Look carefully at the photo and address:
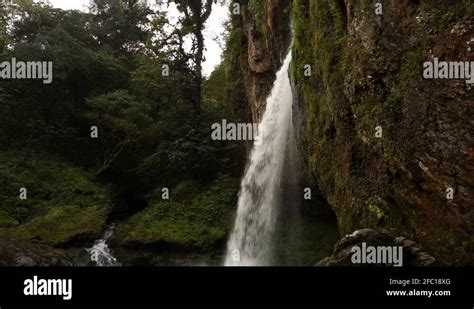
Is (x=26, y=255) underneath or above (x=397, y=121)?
underneath

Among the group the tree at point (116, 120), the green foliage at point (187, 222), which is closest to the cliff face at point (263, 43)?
the green foliage at point (187, 222)

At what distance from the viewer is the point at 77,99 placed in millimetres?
21531

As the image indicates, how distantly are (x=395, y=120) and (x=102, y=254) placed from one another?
10837 mm

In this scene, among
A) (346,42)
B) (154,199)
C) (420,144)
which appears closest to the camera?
(420,144)

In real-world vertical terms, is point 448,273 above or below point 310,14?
below

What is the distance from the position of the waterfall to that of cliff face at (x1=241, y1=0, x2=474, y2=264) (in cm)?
750

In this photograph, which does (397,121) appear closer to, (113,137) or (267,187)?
(267,187)

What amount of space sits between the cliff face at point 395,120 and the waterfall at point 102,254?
7502mm

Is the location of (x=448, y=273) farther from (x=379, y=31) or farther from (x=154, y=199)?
(x=154, y=199)

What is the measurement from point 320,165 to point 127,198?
1211cm

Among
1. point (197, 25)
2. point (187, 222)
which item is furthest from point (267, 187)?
point (197, 25)

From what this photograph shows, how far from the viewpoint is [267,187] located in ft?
44.7

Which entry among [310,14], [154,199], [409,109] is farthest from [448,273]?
[154,199]

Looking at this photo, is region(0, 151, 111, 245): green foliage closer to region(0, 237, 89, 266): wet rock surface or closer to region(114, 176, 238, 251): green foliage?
region(114, 176, 238, 251): green foliage
